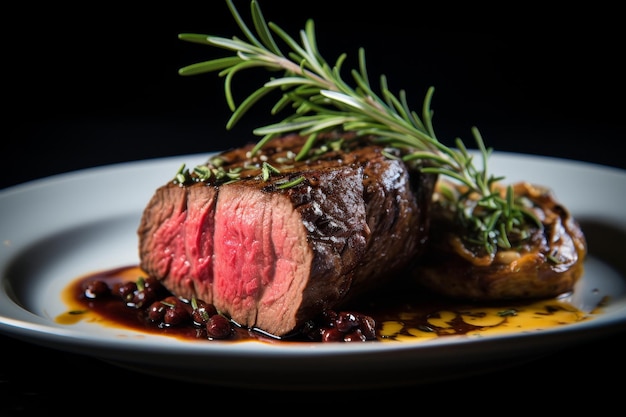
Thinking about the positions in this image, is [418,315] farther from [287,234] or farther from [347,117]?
[347,117]

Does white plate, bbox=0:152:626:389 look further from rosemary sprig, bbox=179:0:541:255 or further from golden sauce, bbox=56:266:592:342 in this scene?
rosemary sprig, bbox=179:0:541:255

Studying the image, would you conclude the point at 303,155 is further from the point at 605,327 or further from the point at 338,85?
the point at 605,327

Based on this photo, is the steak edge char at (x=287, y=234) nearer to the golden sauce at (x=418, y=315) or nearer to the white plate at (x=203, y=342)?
the golden sauce at (x=418, y=315)

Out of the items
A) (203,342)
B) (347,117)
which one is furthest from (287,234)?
(347,117)

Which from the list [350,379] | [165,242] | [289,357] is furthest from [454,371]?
[165,242]

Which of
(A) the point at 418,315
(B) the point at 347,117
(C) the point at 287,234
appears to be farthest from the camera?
(B) the point at 347,117

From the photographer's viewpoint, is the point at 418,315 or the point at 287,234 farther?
the point at 418,315

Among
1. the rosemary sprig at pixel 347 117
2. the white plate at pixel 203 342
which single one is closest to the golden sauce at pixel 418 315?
the white plate at pixel 203 342
